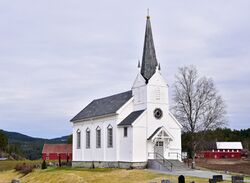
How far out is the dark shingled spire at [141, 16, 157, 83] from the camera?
48188mm

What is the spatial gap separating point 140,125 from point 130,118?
5.31ft

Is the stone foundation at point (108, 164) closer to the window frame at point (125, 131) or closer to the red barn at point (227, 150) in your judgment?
the window frame at point (125, 131)

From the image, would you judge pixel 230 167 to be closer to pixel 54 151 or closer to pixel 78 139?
pixel 78 139

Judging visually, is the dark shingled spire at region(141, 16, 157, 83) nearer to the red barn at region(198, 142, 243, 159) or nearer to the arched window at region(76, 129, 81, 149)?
the arched window at region(76, 129, 81, 149)

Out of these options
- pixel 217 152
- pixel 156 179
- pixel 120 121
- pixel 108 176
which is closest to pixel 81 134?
pixel 120 121

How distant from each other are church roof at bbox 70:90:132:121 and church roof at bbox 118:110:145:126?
1.56 metres

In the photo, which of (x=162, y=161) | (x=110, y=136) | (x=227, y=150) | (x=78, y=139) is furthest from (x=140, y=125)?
(x=227, y=150)

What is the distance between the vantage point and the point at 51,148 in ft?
320

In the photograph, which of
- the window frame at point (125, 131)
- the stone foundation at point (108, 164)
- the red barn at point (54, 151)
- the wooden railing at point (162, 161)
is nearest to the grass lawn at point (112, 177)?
the wooden railing at point (162, 161)

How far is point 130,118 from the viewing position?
153ft

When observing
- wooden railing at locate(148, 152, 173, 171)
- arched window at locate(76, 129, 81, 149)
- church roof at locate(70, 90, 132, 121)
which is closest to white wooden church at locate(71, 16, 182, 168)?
church roof at locate(70, 90, 132, 121)

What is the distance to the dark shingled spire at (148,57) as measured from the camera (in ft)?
158

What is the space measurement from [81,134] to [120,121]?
10.8 m

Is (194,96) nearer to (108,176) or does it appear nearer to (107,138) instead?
(107,138)
